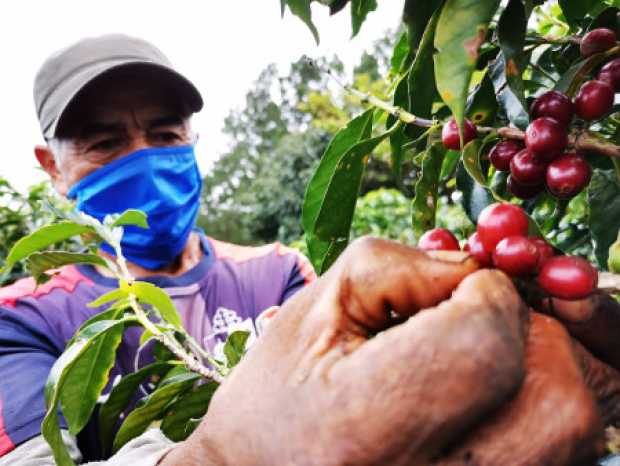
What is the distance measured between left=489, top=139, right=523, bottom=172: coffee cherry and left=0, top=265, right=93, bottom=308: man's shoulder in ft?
4.83

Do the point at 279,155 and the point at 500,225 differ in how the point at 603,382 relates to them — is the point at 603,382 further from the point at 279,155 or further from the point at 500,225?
the point at 279,155

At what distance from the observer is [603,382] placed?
542 mm

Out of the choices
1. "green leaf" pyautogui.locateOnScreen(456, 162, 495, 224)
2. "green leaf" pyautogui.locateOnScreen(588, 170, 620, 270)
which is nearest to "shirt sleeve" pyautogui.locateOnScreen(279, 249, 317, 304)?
"green leaf" pyautogui.locateOnScreen(456, 162, 495, 224)

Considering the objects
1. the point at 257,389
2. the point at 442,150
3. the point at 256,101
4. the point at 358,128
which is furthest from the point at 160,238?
the point at 256,101

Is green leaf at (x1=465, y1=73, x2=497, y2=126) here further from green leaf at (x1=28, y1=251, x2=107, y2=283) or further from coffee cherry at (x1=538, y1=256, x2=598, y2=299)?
green leaf at (x1=28, y1=251, x2=107, y2=283)

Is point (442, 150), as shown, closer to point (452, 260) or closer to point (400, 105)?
point (400, 105)

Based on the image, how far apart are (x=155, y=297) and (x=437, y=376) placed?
0.95 metres

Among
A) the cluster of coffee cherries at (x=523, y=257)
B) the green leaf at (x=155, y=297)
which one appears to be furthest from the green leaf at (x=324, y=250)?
the green leaf at (x=155, y=297)

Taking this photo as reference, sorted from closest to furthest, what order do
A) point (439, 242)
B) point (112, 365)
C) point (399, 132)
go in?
point (439, 242)
point (399, 132)
point (112, 365)

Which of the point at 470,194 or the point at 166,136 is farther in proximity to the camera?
the point at 166,136

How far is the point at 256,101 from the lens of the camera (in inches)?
1371

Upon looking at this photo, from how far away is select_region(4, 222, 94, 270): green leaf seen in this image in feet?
4.19

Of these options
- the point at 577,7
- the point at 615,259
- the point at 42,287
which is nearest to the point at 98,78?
the point at 42,287

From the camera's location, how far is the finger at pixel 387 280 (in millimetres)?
538
